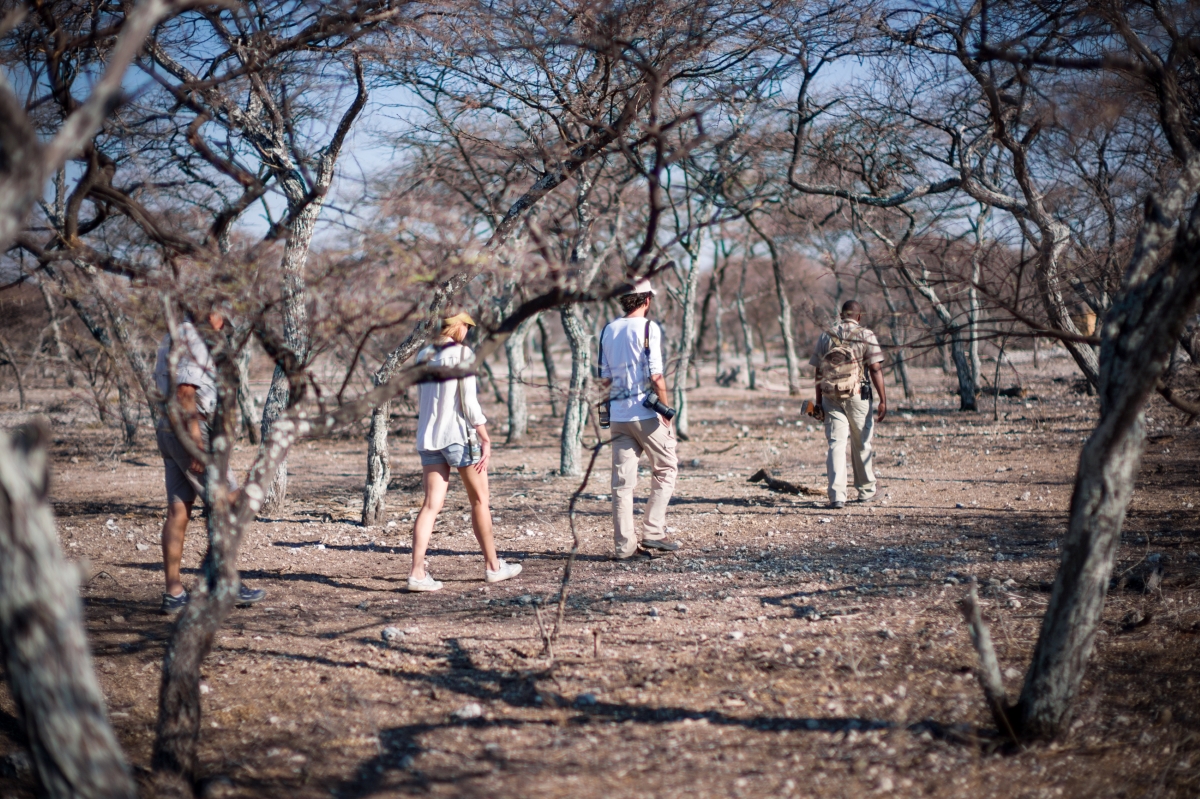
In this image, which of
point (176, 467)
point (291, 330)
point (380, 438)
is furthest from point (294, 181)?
point (176, 467)

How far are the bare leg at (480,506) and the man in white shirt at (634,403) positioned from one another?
913mm

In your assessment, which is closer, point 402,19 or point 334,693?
point 334,693

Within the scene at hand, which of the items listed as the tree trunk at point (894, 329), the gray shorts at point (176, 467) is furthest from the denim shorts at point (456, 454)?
the tree trunk at point (894, 329)

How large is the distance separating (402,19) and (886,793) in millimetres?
6301

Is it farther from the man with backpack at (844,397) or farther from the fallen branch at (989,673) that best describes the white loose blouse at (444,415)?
the man with backpack at (844,397)

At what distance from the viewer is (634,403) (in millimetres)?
5578

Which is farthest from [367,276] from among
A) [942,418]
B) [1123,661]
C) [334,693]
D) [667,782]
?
[942,418]

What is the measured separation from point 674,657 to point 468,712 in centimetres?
102

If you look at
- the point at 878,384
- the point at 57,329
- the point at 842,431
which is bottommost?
the point at 842,431

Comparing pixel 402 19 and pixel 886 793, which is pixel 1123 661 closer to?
pixel 886 793

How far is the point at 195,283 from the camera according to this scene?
3.30 metres

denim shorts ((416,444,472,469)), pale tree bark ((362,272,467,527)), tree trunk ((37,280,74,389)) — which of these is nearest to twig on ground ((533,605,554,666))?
denim shorts ((416,444,472,469))

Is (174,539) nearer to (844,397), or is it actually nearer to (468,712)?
(468,712)

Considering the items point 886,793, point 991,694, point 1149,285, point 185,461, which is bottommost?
point 886,793
